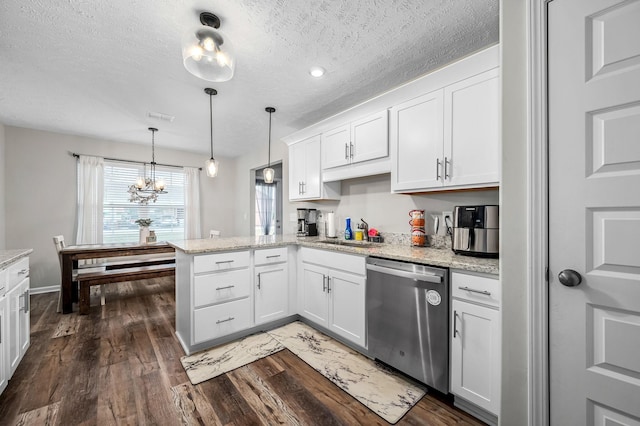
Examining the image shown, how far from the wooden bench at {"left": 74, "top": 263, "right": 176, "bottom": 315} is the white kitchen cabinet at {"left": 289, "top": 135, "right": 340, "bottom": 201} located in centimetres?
218

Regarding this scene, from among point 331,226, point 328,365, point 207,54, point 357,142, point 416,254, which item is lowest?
point 328,365

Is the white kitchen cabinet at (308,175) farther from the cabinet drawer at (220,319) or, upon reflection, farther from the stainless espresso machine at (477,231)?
the stainless espresso machine at (477,231)

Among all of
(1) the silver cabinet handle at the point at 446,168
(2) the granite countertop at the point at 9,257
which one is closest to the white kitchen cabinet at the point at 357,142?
(1) the silver cabinet handle at the point at 446,168

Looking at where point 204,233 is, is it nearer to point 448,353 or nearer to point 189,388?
point 189,388

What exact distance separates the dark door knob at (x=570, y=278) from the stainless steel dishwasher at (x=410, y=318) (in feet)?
2.00

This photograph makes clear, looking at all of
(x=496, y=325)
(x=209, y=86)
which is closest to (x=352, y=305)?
(x=496, y=325)

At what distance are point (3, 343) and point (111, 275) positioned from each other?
5.90ft

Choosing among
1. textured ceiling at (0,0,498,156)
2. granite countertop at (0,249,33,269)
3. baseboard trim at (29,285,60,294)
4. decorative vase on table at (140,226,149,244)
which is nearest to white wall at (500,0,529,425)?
textured ceiling at (0,0,498,156)

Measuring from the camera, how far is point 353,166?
266cm

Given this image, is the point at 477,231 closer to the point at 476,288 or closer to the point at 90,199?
the point at 476,288

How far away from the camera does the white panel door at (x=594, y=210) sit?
3.08 feet

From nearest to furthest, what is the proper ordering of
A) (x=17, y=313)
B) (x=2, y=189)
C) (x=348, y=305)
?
(x=17, y=313)
(x=348, y=305)
(x=2, y=189)

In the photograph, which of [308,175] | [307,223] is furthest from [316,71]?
[307,223]

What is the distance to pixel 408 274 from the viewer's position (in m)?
1.78
